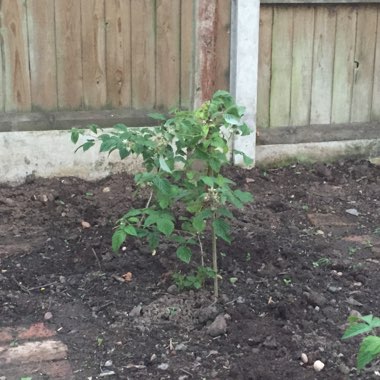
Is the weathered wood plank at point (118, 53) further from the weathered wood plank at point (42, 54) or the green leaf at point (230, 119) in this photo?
the green leaf at point (230, 119)

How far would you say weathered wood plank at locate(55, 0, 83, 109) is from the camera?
5.12 meters

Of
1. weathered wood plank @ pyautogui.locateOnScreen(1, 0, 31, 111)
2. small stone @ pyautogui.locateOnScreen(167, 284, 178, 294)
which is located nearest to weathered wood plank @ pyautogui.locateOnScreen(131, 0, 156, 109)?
weathered wood plank @ pyautogui.locateOnScreen(1, 0, 31, 111)

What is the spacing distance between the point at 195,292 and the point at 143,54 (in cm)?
231

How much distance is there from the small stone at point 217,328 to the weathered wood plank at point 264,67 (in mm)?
2804

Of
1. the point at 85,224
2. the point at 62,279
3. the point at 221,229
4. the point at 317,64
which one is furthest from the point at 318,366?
the point at 317,64

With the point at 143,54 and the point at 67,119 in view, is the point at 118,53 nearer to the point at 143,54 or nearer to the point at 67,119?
the point at 143,54

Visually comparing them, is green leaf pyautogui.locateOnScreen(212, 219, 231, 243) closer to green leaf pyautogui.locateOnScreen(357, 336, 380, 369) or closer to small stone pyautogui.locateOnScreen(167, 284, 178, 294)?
small stone pyautogui.locateOnScreen(167, 284, 178, 294)

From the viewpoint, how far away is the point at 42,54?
202 inches

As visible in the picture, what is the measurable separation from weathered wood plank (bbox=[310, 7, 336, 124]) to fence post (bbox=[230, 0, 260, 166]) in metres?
0.58

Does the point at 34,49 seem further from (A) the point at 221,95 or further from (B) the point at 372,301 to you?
(B) the point at 372,301

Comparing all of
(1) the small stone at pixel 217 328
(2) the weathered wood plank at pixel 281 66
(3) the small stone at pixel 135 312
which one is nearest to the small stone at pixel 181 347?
(1) the small stone at pixel 217 328

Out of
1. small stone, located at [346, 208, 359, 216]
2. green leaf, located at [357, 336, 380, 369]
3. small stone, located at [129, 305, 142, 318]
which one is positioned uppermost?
green leaf, located at [357, 336, 380, 369]

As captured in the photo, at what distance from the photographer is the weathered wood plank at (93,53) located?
518cm

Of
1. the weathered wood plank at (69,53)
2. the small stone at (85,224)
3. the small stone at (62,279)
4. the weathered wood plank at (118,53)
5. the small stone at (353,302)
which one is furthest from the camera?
the weathered wood plank at (118,53)
